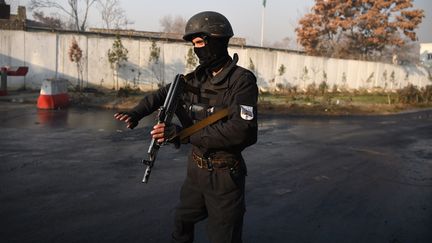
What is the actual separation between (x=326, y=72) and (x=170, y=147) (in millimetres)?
20968

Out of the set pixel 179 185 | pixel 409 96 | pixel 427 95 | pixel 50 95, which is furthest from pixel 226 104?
pixel 427 95

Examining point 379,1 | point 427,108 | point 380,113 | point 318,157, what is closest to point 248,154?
point 318,157

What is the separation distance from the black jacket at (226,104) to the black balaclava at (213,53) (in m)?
0.06

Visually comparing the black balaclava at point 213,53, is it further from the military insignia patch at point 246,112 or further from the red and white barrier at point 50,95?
the red and white barrier at point 50,95

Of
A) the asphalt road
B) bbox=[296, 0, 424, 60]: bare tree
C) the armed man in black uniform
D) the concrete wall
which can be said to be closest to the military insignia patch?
the armed man in black uniform

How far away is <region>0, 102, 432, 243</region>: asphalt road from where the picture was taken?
157 inches

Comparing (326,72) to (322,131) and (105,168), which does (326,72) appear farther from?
(105,168)

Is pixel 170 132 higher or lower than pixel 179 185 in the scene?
higher

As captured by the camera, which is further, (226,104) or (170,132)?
(226,104)

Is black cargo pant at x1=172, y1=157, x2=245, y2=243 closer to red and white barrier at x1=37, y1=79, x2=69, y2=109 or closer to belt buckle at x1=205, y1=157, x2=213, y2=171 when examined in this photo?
belt buckle at x1=205, y1=157, x2=213, y2=171

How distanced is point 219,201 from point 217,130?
1.65 ft

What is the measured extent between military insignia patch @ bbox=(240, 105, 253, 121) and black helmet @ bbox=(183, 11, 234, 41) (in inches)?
20.9

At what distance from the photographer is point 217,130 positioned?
99.0 inches

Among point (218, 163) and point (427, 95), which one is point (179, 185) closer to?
point (218, 163)
